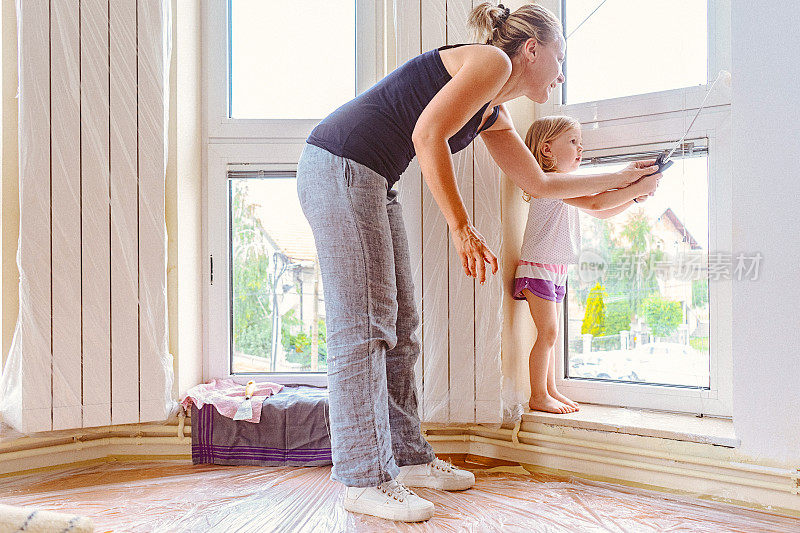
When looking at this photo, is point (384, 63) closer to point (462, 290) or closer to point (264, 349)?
point (462, 290)

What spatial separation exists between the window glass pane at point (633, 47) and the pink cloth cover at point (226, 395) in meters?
1.19

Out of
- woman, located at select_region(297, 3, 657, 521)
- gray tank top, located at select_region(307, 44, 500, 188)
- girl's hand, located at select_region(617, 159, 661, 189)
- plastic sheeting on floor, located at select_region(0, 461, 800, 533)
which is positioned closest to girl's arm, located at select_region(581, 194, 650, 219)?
girl's hand, located at select_region(617, 159, 661, 189)

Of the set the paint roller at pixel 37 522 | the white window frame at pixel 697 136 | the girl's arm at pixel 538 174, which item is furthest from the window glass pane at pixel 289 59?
the paint roller at pixel 37 522

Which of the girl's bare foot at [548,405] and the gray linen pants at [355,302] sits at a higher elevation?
the gray linen pants at [355,302]

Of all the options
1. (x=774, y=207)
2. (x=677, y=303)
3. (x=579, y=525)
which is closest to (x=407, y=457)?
(x=579, y=525)

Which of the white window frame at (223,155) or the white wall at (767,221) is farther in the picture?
the white window frame at (223,155)

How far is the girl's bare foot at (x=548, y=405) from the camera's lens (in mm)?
1543

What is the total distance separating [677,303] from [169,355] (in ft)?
4.39

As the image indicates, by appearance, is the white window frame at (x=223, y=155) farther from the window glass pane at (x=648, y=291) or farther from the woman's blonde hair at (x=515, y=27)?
the window glass pane at (x=648, y=291)

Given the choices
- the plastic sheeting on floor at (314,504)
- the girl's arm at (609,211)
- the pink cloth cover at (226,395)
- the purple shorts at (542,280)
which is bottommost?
the plastic sheeting on floor at (314,504)

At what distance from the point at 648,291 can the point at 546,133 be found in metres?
0.49

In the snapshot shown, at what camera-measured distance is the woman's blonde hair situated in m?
1.23

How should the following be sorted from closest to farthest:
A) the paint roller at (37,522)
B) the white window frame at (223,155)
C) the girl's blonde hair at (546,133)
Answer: the paint roller at (37,522), the girl's blonde hair at (546,133), the white window frame at (223,155)

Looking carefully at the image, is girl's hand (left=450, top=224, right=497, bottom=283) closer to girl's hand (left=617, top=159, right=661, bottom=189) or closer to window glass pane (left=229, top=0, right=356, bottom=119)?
girl's hand (left=617, top=159, right=661, bottom=189)
